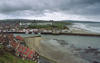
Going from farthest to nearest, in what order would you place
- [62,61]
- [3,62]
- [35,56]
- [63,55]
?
[63,55] < [62,61] < [35,56] < [3,62]

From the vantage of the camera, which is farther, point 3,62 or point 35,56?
point 35,56

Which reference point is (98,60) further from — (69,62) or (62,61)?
(62,61)

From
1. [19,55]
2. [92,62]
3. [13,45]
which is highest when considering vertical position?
[13,45]

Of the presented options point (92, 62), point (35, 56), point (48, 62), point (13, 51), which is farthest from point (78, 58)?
point (13, 51)

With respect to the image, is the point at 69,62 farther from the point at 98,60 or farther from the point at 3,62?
the point at 3,62

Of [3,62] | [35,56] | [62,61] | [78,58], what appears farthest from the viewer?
[78,58]

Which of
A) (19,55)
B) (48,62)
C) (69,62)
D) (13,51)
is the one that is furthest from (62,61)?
(13,51)

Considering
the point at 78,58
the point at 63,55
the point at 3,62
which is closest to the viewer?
the point at 3,62

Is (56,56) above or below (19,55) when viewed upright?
below

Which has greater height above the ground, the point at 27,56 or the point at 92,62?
the point at 27,56
